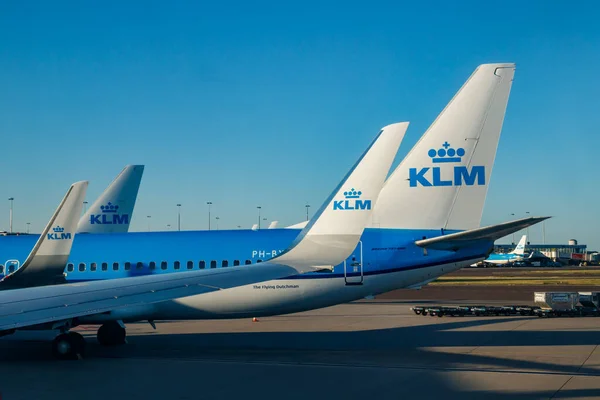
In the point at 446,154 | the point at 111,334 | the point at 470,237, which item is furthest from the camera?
the point at 111,334

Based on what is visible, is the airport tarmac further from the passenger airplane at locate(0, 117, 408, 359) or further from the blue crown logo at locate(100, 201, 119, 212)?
the blue crown logo at locate(100, 201, 119, 212)

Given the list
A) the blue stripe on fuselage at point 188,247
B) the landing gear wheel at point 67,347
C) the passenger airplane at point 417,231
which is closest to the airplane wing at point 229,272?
the landing gear wheel at point 67,347

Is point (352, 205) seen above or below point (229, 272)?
above

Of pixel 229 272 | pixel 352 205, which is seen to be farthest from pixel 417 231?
pixel 229 272

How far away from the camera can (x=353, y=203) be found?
782 inches

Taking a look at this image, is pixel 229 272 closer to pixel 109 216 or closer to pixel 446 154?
pixel 446 154

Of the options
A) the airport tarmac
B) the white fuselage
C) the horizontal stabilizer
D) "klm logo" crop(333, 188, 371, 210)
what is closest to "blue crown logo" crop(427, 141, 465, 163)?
the horizontal stabilizer

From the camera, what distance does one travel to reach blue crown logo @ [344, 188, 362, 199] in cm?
1994

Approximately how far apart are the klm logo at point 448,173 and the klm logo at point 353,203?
385 cm

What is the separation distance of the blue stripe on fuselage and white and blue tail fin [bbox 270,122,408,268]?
3092 mm

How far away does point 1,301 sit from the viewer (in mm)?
13195

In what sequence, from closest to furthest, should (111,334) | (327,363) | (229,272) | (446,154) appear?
(229,272), (327,363), (446,154), (111,334)

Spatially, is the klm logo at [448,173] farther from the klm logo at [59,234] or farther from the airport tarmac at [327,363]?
the klm logo at [59,234]

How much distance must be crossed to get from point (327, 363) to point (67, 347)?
7541mm
